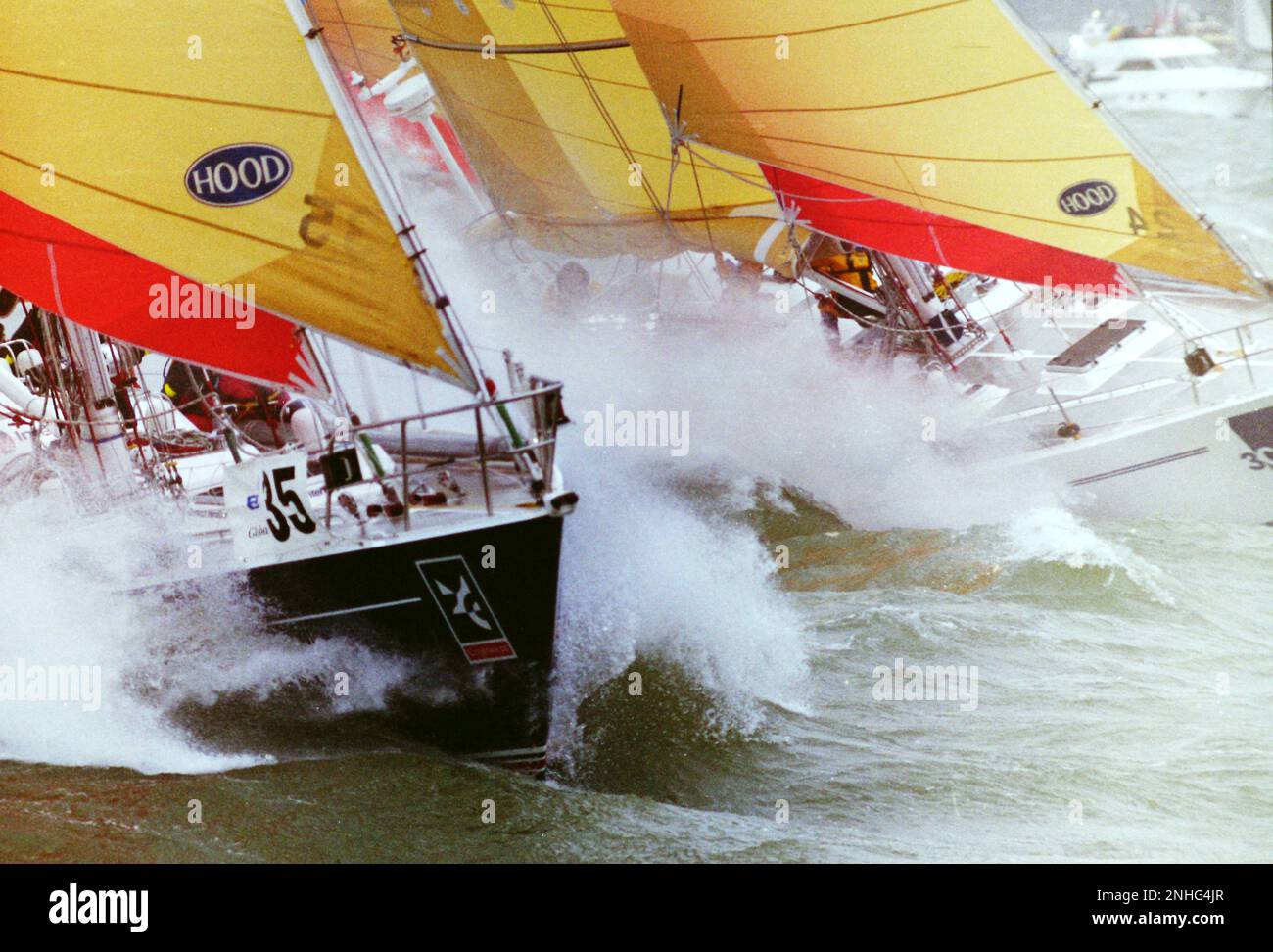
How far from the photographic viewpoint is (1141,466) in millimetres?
5875

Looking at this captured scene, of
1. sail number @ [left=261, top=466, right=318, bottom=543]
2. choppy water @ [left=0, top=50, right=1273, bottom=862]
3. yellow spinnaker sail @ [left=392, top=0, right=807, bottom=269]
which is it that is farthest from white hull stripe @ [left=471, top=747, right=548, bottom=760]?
yellow spinnaker sail @ [left=392, top=0, right=807, bottom=269]

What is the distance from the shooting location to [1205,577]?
211 inches

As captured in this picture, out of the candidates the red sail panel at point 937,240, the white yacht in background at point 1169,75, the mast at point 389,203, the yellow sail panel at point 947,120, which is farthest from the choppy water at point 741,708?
the white yacht in background at point 1169,75

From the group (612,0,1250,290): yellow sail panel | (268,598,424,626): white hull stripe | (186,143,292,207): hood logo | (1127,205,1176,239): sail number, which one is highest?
(612,0,1250,290): yellow sail panel

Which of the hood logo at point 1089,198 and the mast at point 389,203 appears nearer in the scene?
the mast at point 389,203

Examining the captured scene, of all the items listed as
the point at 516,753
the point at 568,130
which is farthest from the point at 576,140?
the point at 516,753

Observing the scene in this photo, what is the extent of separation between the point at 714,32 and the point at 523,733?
3.39 metres

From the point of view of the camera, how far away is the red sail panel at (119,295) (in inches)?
167

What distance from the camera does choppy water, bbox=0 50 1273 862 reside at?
13.3 feet

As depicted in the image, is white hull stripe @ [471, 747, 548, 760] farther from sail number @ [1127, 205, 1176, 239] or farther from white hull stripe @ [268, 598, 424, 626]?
sail number @ [1127, 205, 1176, 239]

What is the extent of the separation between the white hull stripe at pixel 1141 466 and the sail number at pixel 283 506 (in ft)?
10.5

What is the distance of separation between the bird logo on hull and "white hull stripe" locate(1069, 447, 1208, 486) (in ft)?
9.01

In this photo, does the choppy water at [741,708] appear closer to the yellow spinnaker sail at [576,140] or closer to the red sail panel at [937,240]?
the red sail panel at [937,240]
